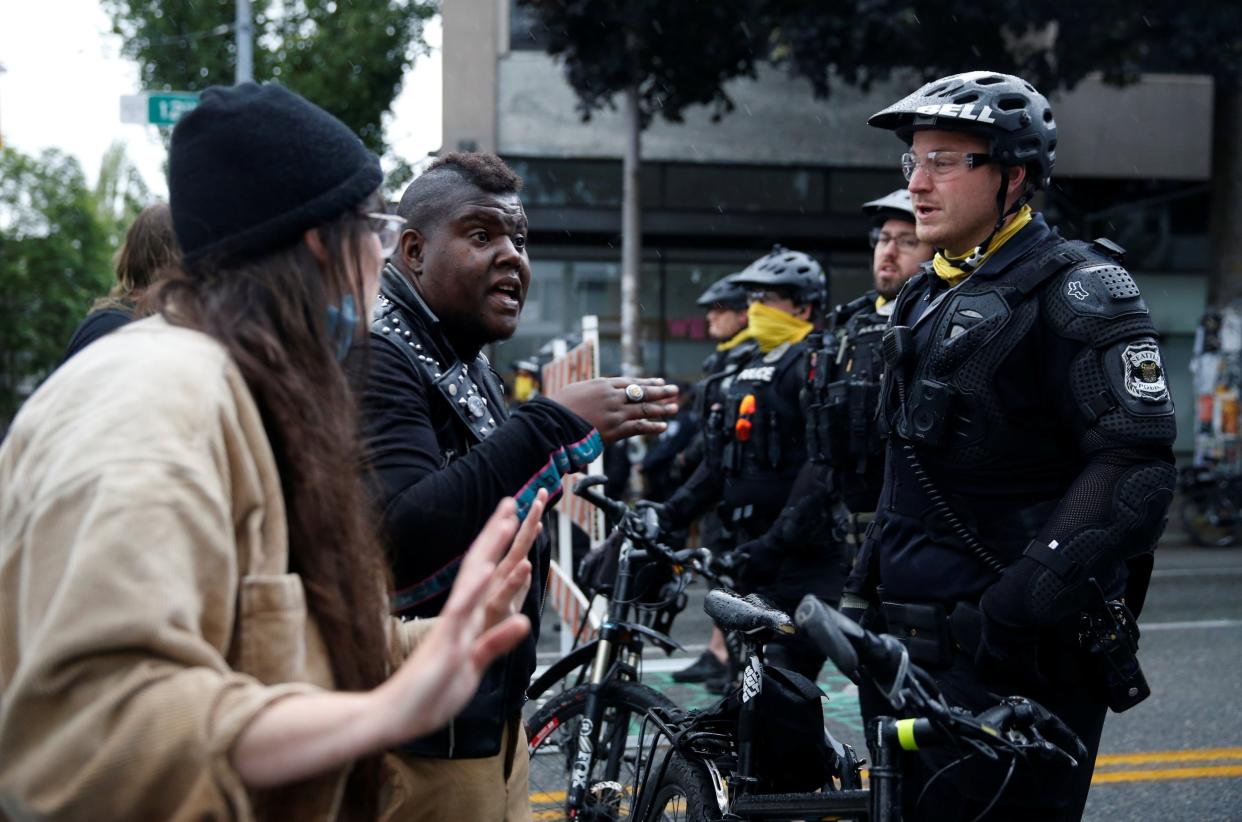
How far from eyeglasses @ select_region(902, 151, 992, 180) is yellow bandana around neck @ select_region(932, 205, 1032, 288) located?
6.3 inches

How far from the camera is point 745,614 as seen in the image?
2.96m

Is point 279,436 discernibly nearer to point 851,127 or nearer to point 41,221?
point 851,127

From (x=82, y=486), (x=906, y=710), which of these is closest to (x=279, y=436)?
(x=82, y=486)

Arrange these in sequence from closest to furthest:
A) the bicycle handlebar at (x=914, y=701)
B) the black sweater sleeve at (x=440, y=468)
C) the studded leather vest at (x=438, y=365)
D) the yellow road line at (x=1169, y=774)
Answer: the bicycle handlebar at (x=914, y=701) < the black sweater sleeve at (x=440, y=468) < the studded leather vest at (x=438, y=365) < the yellow road line at (x=1169, y=774)

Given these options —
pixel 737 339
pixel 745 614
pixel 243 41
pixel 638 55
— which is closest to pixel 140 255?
pixel 745 614

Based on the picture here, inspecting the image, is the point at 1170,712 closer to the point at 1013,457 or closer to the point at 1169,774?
the point at 1169,774

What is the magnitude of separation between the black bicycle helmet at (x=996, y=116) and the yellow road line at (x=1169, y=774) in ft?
11.0

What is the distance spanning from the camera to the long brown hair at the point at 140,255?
425 cm

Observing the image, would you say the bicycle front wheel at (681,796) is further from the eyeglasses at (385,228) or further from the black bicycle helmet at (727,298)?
the black bicycle helmet at (727,298)

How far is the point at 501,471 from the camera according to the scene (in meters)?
2.27

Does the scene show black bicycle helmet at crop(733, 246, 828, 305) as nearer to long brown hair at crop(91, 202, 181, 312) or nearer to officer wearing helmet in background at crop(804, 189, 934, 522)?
officer wearing helmet in background at crop(804, 189, 934, 522)

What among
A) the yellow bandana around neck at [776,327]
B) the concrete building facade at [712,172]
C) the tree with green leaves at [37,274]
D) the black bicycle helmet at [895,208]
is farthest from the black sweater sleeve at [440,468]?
Result: the tree with green leaves at [37,274]

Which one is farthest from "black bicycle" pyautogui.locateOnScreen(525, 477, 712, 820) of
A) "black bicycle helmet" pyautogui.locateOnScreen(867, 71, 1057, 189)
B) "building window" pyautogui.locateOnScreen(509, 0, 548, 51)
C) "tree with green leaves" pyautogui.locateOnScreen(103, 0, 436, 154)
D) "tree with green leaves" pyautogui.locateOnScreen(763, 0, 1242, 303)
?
"tree with green leaves" pyautogui.locateOnScreen(103, 0, 436, 154)

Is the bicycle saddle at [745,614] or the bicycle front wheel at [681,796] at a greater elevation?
the bicycle saddle at [745,614]
